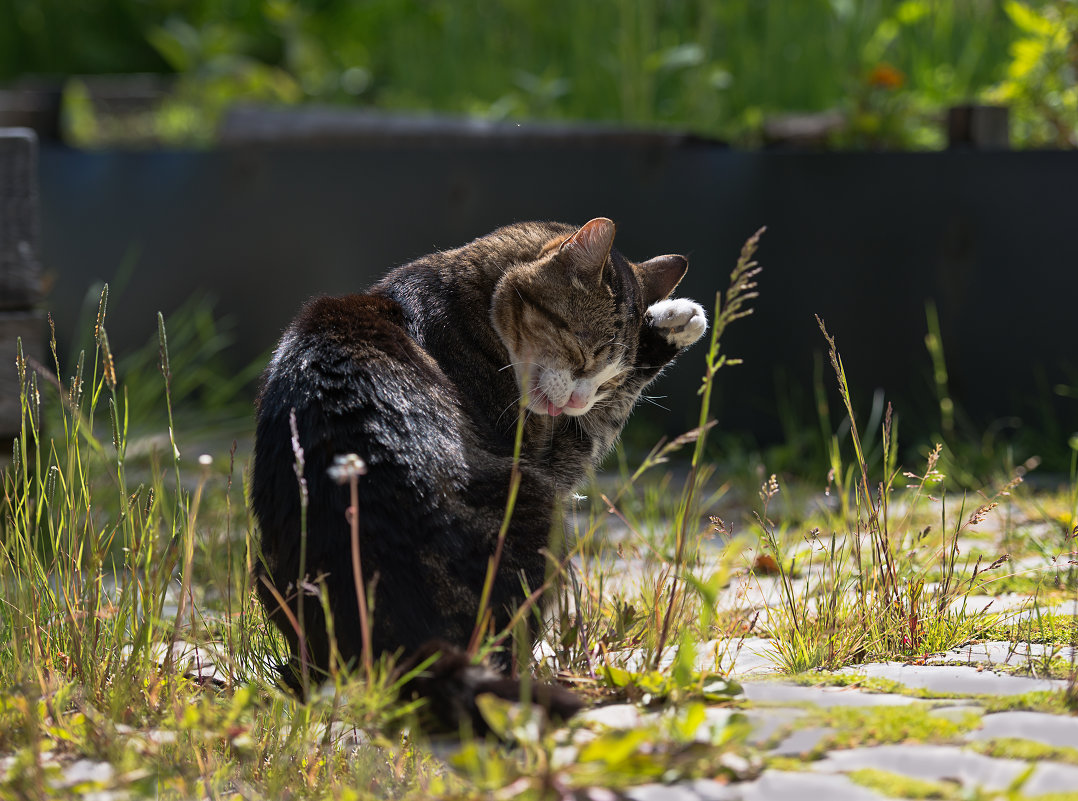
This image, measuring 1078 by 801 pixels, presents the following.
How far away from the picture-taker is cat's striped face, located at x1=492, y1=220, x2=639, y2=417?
2488 mm

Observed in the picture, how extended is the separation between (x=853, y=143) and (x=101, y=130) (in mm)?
5172

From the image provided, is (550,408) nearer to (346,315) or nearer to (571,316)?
(571,316)

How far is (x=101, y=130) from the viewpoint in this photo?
729cm

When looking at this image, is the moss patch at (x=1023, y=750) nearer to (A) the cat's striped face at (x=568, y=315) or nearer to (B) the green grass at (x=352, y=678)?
(B) the green grass at (x=352, y=678)

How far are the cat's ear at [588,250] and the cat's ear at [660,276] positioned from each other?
1.00 feet

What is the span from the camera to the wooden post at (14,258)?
9.43 ft

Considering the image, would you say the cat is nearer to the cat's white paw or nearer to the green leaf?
the cat's white paw

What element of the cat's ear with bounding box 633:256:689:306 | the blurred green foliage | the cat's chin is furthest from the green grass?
the blurred green foliage

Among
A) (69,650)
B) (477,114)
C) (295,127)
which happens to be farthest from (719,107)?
(69,650)

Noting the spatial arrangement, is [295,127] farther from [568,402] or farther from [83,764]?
[83,764]

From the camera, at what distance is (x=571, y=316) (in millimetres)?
2516

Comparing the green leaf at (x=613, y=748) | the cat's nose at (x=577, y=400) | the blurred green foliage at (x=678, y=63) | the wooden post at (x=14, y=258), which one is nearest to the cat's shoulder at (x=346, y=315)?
the cat's nose at (x=577, y=400)

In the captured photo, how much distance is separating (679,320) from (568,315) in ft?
0.88

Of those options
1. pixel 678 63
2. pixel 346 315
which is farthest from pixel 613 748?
pixel 678 63
